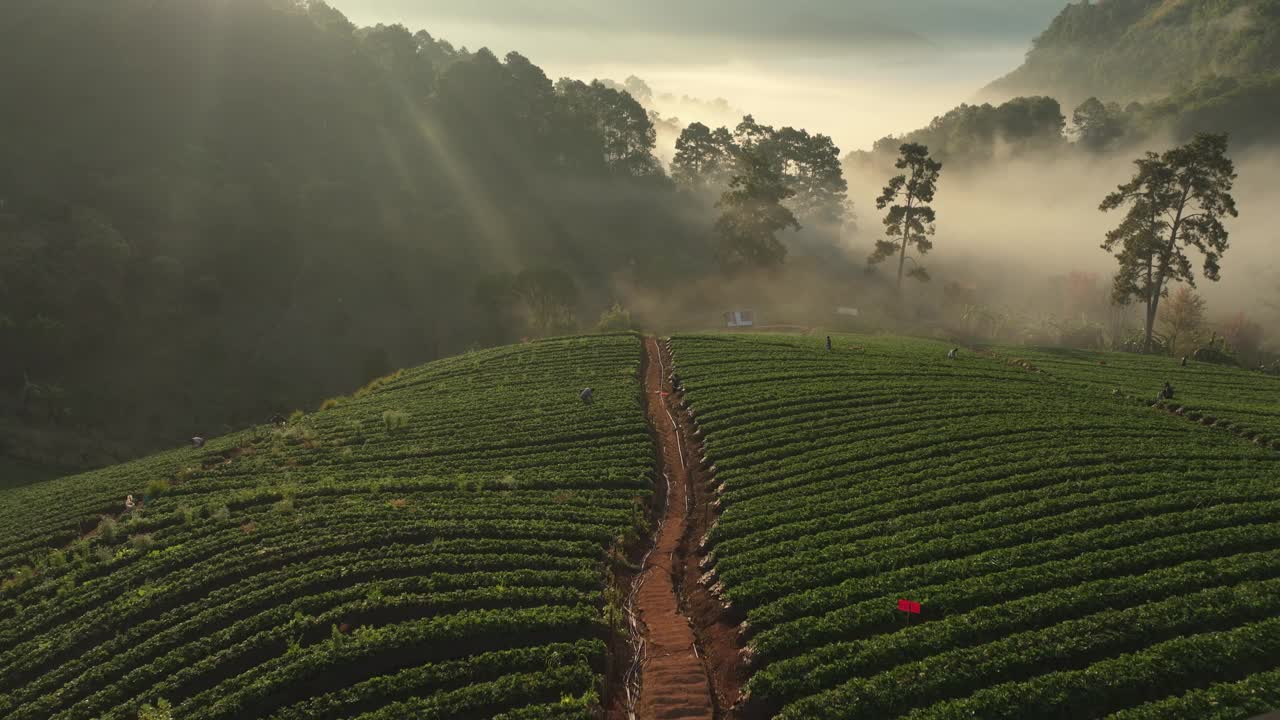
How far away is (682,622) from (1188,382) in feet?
129

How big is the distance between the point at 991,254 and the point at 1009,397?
276 ft

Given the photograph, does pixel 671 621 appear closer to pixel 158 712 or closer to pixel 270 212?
pixel 158 712

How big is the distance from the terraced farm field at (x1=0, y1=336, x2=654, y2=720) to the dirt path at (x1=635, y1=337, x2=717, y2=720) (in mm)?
1303

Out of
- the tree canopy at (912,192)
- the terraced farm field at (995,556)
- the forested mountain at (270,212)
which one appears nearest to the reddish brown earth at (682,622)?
the terraced farm field at (995,556)

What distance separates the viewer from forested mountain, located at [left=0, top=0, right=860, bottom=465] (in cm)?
6919

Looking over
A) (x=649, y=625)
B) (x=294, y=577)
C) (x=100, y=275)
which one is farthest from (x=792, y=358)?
(x=100, y=275)

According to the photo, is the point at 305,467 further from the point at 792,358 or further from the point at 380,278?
the point at 380,278

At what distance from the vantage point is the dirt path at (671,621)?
1866 cm

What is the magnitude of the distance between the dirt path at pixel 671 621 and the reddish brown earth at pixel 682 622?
0.03 metres


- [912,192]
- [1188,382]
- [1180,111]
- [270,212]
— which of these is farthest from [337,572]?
[1180,111]

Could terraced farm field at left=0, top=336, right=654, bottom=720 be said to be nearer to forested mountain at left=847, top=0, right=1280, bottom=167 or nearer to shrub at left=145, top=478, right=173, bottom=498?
shrub at left=145, top=478, right=173, bottom=498

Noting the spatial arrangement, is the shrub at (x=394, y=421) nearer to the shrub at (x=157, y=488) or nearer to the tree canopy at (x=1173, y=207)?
the shrub at (x=157, y=488)

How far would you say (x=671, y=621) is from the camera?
22.1m

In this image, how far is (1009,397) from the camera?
38.8 m
